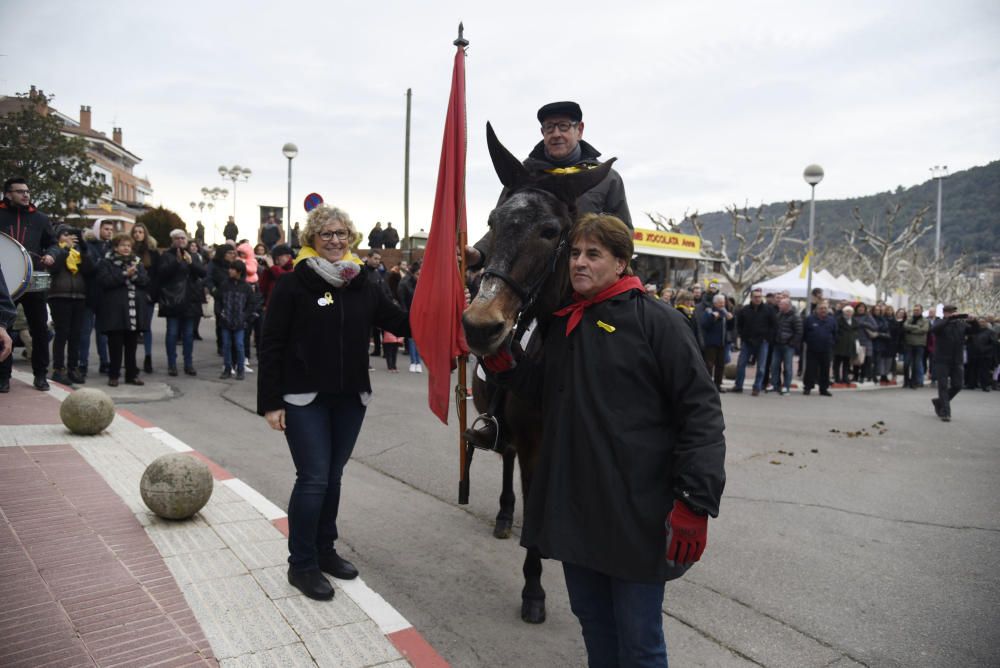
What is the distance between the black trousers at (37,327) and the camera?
783 centimetres

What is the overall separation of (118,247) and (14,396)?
8.21 feet

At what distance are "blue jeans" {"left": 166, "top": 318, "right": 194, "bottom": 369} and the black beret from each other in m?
8.88

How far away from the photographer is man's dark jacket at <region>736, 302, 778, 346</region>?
14.3 metres

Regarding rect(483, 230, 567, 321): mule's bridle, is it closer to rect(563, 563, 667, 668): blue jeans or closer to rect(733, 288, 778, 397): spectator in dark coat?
rect(563, 563, 667, 668): blue jeans

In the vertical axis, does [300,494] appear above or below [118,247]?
below

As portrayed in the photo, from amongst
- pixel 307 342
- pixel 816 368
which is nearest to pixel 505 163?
pixel 307 342

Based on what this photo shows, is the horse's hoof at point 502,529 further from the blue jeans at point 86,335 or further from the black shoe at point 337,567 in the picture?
the blue jeans at point 86,335

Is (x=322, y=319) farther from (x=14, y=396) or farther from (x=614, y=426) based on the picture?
(x=14, y=396)

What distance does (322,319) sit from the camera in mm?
3643

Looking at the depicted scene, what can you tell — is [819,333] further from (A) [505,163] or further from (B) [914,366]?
(A) [505,163]

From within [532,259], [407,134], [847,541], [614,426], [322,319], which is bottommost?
[847,541]

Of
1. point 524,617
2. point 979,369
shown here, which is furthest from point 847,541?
point 979,369

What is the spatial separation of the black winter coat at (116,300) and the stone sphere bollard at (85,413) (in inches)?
114

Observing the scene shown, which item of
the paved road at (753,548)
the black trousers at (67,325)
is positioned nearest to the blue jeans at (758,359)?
the paved road at (753,548)
